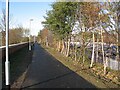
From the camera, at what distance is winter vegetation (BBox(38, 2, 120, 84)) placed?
1630 cm

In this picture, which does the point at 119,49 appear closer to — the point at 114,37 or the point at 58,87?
the point at 114,37

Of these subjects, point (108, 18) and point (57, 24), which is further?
point (57, 24)

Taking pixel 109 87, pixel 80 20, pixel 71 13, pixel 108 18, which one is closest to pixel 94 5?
pixel 108 18

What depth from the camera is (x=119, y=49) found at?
54.2 feet

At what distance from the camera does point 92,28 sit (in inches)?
931

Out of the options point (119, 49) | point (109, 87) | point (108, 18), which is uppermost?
point (108, 18)

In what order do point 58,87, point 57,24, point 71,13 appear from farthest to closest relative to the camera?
point 57,24 < point 71,13 < point 58,87

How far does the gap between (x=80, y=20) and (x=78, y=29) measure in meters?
1.46

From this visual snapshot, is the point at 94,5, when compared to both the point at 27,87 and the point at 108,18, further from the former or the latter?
the point at 27,87

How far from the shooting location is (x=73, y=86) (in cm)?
1364

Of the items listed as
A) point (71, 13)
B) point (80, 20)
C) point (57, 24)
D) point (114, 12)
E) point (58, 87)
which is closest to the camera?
point (58, 87)

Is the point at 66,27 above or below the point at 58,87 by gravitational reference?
above

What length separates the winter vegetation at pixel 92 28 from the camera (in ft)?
53.5

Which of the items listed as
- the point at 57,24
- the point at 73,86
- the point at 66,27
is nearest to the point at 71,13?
the point at 66,27
